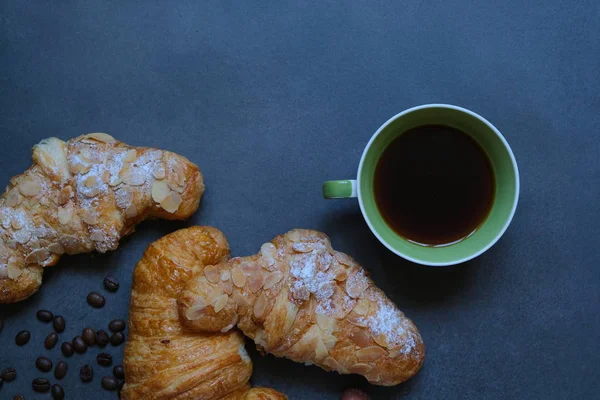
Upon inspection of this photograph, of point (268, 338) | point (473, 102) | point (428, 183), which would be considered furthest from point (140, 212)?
point (473, 102)

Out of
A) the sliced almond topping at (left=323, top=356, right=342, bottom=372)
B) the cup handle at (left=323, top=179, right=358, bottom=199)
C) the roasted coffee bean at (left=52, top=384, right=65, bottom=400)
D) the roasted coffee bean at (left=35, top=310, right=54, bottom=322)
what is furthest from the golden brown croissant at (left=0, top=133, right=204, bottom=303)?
the sliced almond topping at (left=323, top=356, right=342, bottom=372)

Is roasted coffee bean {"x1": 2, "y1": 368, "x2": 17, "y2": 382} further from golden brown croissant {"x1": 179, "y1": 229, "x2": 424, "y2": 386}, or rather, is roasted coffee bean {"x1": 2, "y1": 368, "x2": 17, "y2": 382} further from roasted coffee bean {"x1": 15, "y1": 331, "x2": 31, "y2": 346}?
golden brown croissant {"x1": 179, "y1": 229, "x2": 424, "y2": 386}

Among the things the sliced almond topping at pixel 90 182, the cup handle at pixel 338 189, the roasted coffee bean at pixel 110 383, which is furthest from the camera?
the roasted coffee bean at pixel 110 383

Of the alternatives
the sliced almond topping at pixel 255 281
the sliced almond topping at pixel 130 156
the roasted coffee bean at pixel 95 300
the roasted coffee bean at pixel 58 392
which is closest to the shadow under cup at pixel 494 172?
the sliced almond topping at pixel 255 281

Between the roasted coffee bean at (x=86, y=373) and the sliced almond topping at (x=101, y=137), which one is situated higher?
the sliced almond topping at (x=101, y=137)

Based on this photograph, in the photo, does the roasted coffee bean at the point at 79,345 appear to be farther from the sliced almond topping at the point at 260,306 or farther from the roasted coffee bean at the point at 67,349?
the sliced almond topping at the point at 260,306
